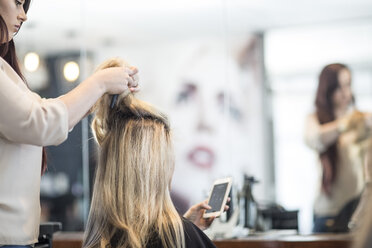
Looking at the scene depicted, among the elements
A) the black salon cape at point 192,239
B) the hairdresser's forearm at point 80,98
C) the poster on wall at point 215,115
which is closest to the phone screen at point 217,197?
the black salon cape at point 192,239

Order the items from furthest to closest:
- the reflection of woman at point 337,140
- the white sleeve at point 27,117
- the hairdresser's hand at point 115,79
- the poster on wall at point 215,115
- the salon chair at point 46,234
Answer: the poster on wall at point 215,115 < the reflection of woman at point 337,140 < the salon chair at point 46,234 < the hairdresser's hand at point 115,79 < the white sleeve at point 27,117

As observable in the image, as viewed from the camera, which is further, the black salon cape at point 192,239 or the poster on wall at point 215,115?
→ the poster on wall at point 215,115

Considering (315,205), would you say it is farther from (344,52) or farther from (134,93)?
(134,93)

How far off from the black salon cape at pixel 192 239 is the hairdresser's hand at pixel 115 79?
43 cm

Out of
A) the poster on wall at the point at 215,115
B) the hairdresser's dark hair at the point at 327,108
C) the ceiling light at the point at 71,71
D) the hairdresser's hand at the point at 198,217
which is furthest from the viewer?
the ceiling light at the point at 71,71

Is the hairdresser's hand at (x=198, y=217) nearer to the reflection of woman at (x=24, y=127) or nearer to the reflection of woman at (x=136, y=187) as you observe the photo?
the reflection of woman at (x=136, y=187)

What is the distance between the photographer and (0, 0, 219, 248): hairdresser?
5.07 feet

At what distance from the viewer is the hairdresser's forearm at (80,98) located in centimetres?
162

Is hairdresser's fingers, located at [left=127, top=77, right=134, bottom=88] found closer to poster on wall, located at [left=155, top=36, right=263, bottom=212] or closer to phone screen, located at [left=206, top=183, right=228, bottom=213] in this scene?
phone screen, located at [left=206, top=183, right=228, bottom=213]

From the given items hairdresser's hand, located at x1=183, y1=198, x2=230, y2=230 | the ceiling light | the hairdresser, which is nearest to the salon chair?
the hairdresser

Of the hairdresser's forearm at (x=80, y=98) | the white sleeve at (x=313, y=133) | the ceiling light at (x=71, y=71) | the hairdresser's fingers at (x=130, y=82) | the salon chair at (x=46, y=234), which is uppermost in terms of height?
the ceiling light at (x=71, y=71)

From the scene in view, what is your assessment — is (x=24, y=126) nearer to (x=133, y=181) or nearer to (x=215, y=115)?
(x=133, y=181)

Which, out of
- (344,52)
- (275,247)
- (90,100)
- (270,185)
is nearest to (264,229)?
(275,247)

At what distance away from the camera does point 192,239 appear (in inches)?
73.5
